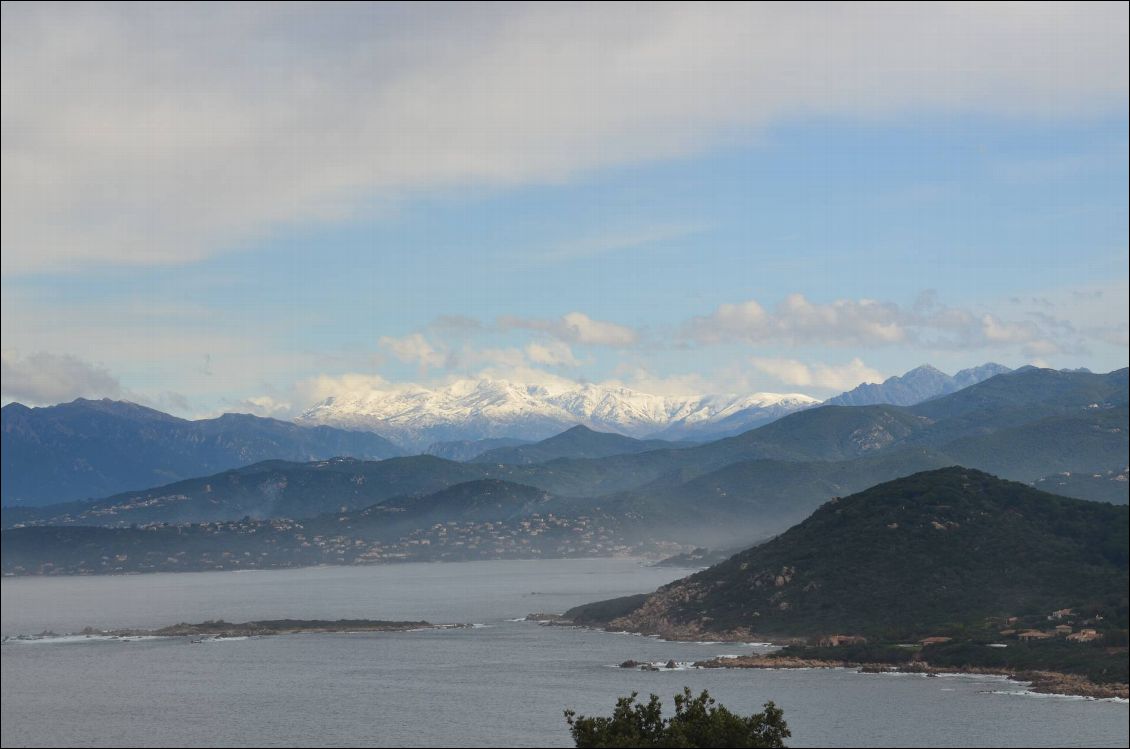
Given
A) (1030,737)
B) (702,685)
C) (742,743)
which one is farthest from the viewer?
(702,685)

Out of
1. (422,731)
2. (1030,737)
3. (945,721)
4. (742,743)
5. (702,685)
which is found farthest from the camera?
(702,685)

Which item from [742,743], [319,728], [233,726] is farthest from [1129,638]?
[742,743]

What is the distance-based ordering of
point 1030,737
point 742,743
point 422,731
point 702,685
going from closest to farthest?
point 742,743 → point 1030,737 → point 422,731 → point 702,685

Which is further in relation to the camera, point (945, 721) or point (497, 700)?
point (497, 700)

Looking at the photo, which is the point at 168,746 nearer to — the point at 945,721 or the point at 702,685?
the point at 702,685

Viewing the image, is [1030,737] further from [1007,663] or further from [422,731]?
[422,731]

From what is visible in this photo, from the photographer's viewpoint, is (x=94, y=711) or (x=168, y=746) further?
(x=94, y=711)

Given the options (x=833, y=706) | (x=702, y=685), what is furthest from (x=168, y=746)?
(x=833, y=706)

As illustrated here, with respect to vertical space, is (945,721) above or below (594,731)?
below

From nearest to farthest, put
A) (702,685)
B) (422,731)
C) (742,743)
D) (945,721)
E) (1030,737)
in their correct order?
(742,743), (1030,737), (945,721), (422,731), (702,685)
